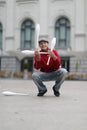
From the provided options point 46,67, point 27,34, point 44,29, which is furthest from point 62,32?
point 46,67

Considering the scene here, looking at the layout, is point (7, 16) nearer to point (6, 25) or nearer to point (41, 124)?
point (6, 25)

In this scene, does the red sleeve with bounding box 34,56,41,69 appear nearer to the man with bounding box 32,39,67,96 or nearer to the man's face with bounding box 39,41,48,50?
the man with bounding box 32,39,67,96

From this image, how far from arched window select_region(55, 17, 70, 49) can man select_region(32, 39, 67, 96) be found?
35912mm

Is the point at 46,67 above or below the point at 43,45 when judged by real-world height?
below

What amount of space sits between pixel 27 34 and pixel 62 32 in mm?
4116

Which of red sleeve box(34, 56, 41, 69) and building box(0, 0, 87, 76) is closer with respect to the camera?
red sleeve box(34, 56, 41, 69)

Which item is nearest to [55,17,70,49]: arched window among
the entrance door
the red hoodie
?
the entrance door

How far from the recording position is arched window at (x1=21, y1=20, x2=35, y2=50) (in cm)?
4703

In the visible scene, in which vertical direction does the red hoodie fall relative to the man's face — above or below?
below

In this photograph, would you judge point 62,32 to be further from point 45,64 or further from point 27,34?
point 45,64

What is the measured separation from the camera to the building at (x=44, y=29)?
44500 millimetres

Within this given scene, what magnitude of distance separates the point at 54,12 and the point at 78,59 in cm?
629

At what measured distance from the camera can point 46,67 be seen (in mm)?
9195

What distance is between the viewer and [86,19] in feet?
147
